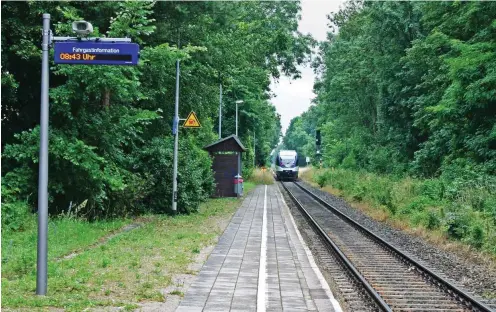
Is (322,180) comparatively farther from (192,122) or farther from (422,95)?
(192,122)

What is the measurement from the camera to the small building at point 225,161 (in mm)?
30948

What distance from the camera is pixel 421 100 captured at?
106ft

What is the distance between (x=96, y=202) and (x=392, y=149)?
26192 millimetres

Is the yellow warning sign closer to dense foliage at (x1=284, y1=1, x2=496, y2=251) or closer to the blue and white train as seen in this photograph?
dense foliage at (x1=284, y1=1, x2=496, y2=251)

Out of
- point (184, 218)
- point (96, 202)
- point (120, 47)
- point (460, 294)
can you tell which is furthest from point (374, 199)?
point (120, 47)

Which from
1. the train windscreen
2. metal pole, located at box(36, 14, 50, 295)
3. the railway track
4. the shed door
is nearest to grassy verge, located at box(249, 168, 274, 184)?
the train windscreen

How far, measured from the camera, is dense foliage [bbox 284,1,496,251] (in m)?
21.8

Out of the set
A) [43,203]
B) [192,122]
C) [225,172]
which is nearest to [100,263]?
[43,203]

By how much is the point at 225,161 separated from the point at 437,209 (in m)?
15.0

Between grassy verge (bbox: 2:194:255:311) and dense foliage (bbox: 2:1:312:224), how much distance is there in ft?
5.36

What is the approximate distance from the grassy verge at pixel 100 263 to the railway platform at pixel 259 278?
586mm

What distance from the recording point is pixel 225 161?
31.5 meters

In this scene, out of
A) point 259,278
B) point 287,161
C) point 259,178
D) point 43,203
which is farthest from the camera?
point 287,161

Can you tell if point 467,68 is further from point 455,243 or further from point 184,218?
point 184,218
